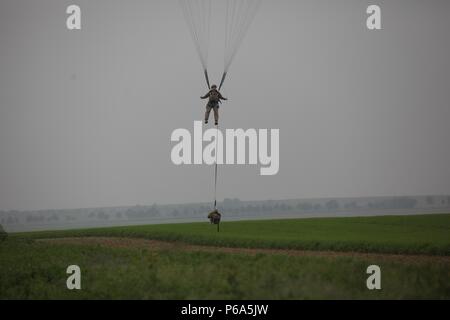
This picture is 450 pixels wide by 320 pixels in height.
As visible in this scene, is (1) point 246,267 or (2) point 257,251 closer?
(1) point 246,267

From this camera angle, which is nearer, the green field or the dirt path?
the green field

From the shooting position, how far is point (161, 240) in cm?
2753

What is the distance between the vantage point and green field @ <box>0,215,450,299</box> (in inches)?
553

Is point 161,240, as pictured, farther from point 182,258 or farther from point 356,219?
point 356,219

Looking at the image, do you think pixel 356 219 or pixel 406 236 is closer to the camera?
pixel 406 236

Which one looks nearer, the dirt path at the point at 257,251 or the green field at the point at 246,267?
the green field at the point at 246,267

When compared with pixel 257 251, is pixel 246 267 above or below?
above

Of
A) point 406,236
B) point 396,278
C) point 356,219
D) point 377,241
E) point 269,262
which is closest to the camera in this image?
point 396,278

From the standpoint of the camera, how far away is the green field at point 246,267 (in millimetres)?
14047

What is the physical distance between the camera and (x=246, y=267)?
16.8 m
